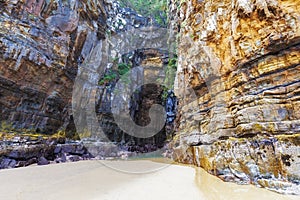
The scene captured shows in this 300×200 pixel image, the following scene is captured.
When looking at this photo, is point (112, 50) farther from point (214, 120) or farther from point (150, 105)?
point (214, 120)

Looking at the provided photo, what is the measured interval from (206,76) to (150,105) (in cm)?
1493

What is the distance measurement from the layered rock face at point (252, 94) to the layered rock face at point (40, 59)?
8009 millimetres

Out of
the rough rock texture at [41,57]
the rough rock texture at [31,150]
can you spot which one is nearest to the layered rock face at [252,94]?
the rough rock texture at [31,150]

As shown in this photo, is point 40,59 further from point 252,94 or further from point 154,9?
point 154,9

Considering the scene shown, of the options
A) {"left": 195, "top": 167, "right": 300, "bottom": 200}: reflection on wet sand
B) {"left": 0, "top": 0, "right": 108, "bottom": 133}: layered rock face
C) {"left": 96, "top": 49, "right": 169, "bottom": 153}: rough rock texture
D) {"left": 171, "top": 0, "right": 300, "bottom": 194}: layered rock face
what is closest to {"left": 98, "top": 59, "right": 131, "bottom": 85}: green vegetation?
{"left": 96, "top": 49, "right": 169, "bottom": 153}: rough rock texture

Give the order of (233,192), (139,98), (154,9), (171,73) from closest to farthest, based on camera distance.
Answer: (233,192), (171,73), (139,98), (154,9)

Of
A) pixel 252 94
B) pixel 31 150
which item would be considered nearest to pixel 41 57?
pixel 31 150

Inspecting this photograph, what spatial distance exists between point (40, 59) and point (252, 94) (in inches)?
363

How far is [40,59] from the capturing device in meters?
8.37

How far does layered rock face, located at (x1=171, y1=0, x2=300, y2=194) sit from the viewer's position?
250 cm

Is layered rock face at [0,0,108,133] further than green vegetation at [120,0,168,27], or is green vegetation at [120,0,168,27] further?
green vegetation at [120,0,168,27]

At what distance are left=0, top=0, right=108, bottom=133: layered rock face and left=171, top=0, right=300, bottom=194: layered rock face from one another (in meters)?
8.01

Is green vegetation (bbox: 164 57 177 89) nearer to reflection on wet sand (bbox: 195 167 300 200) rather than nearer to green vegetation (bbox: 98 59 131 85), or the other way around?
green vegetation (bbox: 98 59 131 85)

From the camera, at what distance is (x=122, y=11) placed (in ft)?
54.0
